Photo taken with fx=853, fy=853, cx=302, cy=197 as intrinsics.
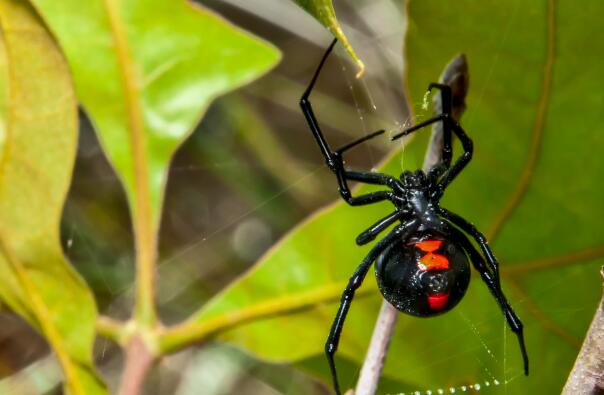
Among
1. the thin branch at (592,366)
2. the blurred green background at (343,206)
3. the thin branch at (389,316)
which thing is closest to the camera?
the thin branch at (592,366)

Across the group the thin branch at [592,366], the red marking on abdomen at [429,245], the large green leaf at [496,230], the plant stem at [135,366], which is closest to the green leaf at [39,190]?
the plant stem at [135,366]

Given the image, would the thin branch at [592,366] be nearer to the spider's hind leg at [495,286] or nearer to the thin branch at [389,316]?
the thin branch at [389,316]

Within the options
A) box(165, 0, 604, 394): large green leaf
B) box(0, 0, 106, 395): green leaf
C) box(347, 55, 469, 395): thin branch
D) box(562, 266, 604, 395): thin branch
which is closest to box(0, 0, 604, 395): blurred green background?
box(165, 0, 604, 394): large green leaf

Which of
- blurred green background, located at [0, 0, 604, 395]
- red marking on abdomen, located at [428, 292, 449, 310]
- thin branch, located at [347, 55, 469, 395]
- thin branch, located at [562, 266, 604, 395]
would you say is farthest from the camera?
blurred green background, located at [0, 0, 604, 395]

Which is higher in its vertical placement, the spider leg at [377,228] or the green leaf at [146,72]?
the green leaf at [146,72]

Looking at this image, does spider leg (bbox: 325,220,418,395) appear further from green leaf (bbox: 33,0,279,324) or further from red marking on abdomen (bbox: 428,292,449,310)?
green leaf (bbox: 33,0,279,324)

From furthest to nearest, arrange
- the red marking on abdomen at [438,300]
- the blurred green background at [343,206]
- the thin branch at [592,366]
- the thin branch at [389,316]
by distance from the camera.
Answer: the blurred green background at [343,206], the red marking on abdomen at [438,300], the thin branch at [389,316], the thin branch at [592,366]
